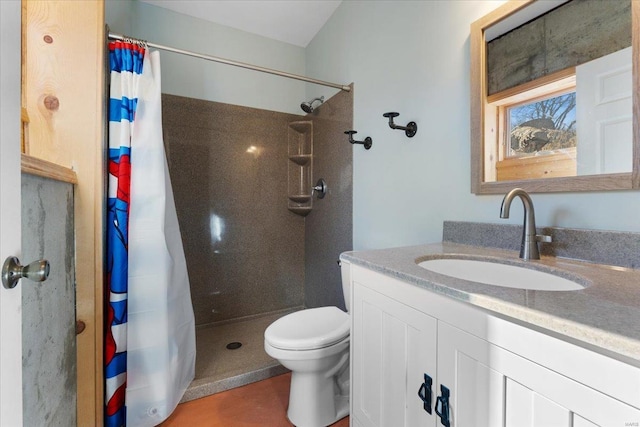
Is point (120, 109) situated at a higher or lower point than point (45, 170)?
higher

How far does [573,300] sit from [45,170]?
1388 millimetres

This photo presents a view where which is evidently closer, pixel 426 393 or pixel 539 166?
pixel 426 393

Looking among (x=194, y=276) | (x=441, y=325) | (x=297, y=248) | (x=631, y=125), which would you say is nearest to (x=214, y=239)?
(x=194, y=276)

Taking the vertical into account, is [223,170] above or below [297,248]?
above

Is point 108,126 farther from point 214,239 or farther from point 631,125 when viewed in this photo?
point 631,125

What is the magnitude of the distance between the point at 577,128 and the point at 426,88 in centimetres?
66

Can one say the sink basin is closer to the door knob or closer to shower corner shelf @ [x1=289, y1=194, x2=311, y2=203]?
the door knob

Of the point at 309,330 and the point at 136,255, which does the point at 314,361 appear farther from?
the point at 136,255

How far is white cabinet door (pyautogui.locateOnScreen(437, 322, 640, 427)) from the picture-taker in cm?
41

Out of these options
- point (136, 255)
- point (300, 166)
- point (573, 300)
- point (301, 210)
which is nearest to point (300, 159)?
point (300, 166)

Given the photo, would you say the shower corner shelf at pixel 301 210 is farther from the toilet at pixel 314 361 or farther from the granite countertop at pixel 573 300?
the granite countertop at pixel 573 300

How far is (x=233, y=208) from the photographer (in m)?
2.41

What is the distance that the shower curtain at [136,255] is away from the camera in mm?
1281

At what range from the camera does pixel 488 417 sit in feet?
1.81
